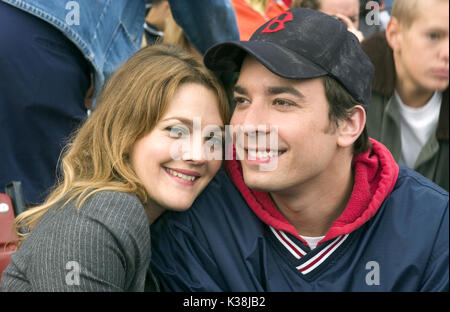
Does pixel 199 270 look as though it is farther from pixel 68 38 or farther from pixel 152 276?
pixel 68 38

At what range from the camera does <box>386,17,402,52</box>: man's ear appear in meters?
2.79

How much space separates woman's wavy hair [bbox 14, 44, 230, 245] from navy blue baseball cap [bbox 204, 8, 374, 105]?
0.13 meters

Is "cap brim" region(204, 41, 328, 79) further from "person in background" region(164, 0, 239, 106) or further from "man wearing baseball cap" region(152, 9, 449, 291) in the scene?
"person in background" region(164, 0, 239, 106)

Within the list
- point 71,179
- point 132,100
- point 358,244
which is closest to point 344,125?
point 358,244

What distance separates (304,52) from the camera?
2.06 meters

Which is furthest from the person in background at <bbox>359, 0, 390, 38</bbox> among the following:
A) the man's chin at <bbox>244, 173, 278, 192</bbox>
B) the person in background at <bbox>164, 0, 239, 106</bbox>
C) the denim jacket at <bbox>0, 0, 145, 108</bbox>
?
the man's chin at <bbox>244, 173, 278, 192</bbox>

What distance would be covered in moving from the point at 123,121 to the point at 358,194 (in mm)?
870

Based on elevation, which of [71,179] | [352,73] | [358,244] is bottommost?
[358,244]

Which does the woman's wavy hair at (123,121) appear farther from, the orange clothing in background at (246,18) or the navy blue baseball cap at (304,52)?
the orange clothing in background at (246,18)

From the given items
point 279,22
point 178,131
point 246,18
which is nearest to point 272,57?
point 279,22

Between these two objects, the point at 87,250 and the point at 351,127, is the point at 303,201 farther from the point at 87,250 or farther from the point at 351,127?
the point at 87,250

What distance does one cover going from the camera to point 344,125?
7.17ft

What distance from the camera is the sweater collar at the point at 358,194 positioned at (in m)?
2.08

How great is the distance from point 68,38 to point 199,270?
3.31 feet
